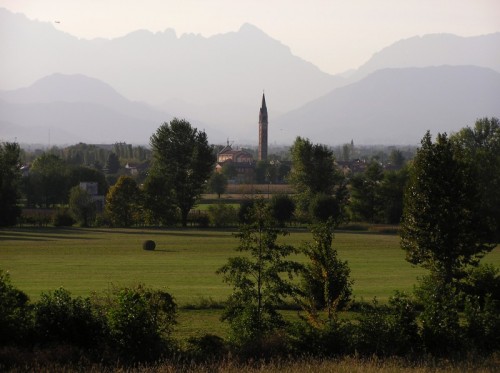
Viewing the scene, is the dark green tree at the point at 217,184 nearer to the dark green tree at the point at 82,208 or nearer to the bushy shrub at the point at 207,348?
the dark green tree at the point at 82,208

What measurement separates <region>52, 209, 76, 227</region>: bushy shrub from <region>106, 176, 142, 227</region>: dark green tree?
4519 millimetres

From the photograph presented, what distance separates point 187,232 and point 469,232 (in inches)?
1788

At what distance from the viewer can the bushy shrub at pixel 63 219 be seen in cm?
8981

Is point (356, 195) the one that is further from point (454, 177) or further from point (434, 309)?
point (434, 309)

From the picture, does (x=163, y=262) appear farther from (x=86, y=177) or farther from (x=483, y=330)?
(x=86, y=177)

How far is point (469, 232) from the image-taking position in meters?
42.4

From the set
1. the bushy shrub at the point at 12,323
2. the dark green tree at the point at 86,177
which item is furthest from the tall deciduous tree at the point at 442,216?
the dark green tree at the point at 86,177

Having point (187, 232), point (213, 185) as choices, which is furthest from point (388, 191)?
point (213, 185)

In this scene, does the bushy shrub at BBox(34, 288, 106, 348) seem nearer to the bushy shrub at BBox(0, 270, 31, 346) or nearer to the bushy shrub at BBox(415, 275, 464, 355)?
the bushy shrub at BBox(0, 270, 31, 346)

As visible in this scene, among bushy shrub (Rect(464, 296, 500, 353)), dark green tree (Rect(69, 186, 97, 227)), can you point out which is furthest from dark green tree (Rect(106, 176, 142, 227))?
bushy shrub (Rect(464, 296, 500, 353))

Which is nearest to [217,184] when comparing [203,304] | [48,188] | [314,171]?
[48,188]

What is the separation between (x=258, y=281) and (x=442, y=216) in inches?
723

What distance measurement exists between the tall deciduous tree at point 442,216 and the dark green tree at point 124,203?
168 ft

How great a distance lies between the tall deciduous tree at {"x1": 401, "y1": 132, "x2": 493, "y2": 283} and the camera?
139 ft
